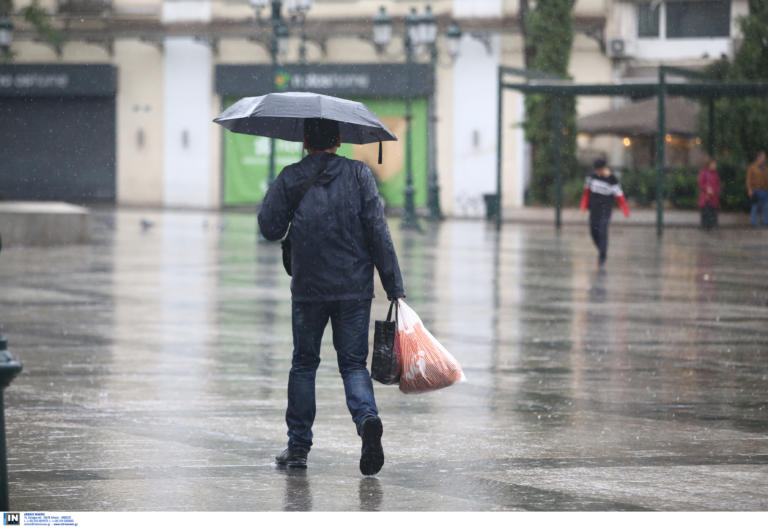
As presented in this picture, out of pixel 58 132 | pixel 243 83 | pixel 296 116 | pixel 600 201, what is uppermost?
pixel 296 116

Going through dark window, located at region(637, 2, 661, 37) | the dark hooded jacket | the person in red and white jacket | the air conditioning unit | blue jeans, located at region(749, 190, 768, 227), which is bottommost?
blue jeans, located at region(749, 190, 768, 227)

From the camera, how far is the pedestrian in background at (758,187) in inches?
1266

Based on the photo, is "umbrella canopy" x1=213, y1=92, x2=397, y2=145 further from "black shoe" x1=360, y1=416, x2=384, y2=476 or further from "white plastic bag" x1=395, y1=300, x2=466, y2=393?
"black shoe" x1=360, y1=416, x2=384, y2=476

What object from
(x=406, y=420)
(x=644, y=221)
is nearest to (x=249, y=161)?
(x=644, y=221)

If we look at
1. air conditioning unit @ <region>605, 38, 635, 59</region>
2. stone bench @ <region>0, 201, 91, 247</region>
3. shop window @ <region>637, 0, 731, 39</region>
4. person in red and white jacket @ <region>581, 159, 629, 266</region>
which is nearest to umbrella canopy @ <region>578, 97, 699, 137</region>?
air conditioning unit @ <region>605, 38, 635, 59</region>

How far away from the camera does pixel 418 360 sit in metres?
6.70

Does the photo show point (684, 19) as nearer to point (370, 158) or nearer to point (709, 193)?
point (370, 158)

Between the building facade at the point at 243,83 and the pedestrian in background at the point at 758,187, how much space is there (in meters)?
7.99

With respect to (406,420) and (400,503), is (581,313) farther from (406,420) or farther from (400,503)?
(400,503)

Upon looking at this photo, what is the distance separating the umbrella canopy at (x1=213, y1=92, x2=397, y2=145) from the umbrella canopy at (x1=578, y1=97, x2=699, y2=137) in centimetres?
2744

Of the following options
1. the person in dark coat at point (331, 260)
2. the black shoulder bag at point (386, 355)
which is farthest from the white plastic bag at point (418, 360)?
the person in dark coat at point (331, 260)

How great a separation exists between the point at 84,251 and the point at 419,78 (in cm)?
2026

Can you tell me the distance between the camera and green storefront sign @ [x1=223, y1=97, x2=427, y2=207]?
42188mm

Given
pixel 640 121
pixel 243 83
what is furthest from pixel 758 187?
pixel 243 83
